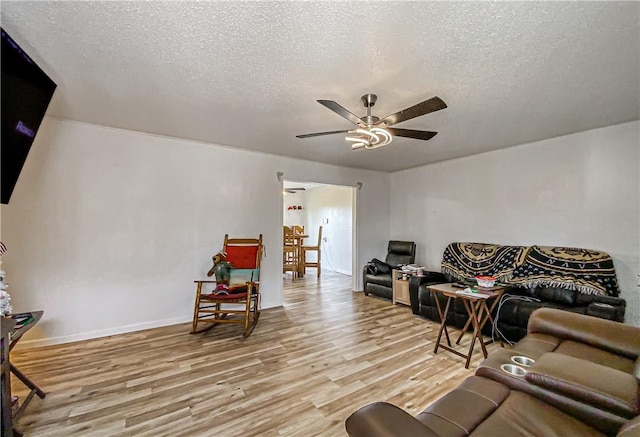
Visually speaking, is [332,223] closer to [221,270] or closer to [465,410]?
[221,270]

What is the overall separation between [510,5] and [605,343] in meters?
2.04

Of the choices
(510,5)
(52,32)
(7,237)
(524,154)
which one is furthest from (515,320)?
(7,237)

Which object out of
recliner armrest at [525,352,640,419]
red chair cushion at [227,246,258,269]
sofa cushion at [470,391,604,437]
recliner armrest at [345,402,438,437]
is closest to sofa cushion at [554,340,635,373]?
recliner armrest at [525,352,640,419]

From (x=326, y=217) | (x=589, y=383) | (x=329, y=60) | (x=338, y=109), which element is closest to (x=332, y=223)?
(x=326, y=217)

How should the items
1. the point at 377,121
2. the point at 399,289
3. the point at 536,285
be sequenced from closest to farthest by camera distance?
1. the point at 377,121
2. the point at 536,285
3. the point at 399,289

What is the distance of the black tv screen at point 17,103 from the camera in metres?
1.55

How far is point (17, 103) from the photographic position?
1697 mm

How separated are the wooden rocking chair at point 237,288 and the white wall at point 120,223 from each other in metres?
0.23

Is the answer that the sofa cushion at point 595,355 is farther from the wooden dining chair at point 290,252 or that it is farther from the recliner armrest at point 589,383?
the wooden dining chair at point 290,252

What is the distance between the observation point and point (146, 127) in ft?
10.1

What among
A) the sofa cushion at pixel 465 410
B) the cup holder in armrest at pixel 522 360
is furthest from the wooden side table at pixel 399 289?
the sofa cushion at pixel 465 410

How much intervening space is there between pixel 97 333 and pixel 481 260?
479 centimetres

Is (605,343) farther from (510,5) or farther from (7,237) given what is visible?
(7,237)

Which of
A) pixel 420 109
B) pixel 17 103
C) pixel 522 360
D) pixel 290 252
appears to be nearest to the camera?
pixel 522 360
